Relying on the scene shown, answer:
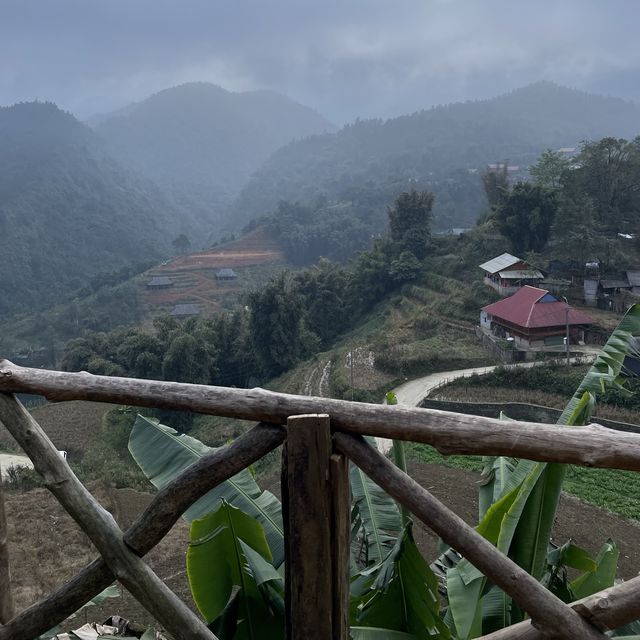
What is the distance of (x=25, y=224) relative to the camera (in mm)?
57656

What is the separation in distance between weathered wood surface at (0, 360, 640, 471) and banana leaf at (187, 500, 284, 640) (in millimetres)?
415

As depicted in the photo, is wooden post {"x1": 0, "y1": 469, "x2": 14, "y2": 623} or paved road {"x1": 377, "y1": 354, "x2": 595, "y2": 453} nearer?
wooden post {"x1": 0, "y1": 469, "x2": 14, "y2": 623}

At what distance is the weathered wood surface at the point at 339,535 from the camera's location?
126 cm

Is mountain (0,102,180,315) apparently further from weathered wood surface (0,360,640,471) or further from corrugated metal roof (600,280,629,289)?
weathered wood surface (0,360,640,471)

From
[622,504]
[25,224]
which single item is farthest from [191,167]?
[622,504]

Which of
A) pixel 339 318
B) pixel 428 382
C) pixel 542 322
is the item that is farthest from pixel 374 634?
pixel 339 318

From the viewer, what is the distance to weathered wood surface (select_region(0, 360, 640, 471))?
1.16m

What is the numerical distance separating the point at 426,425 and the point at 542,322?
17.8m

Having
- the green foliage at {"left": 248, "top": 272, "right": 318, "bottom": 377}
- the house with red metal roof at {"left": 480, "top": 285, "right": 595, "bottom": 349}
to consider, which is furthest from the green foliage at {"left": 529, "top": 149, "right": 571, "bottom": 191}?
the green foliage at {"left": 248, "top": 272, "right": 318, "bottom": 377}

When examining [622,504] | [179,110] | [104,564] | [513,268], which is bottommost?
[622,504]

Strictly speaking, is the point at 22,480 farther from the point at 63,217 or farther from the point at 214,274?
the point at 63,217

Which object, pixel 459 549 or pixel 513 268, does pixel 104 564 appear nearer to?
pixel 459 549

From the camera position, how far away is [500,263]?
21.9 meters

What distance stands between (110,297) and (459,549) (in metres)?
41.3
